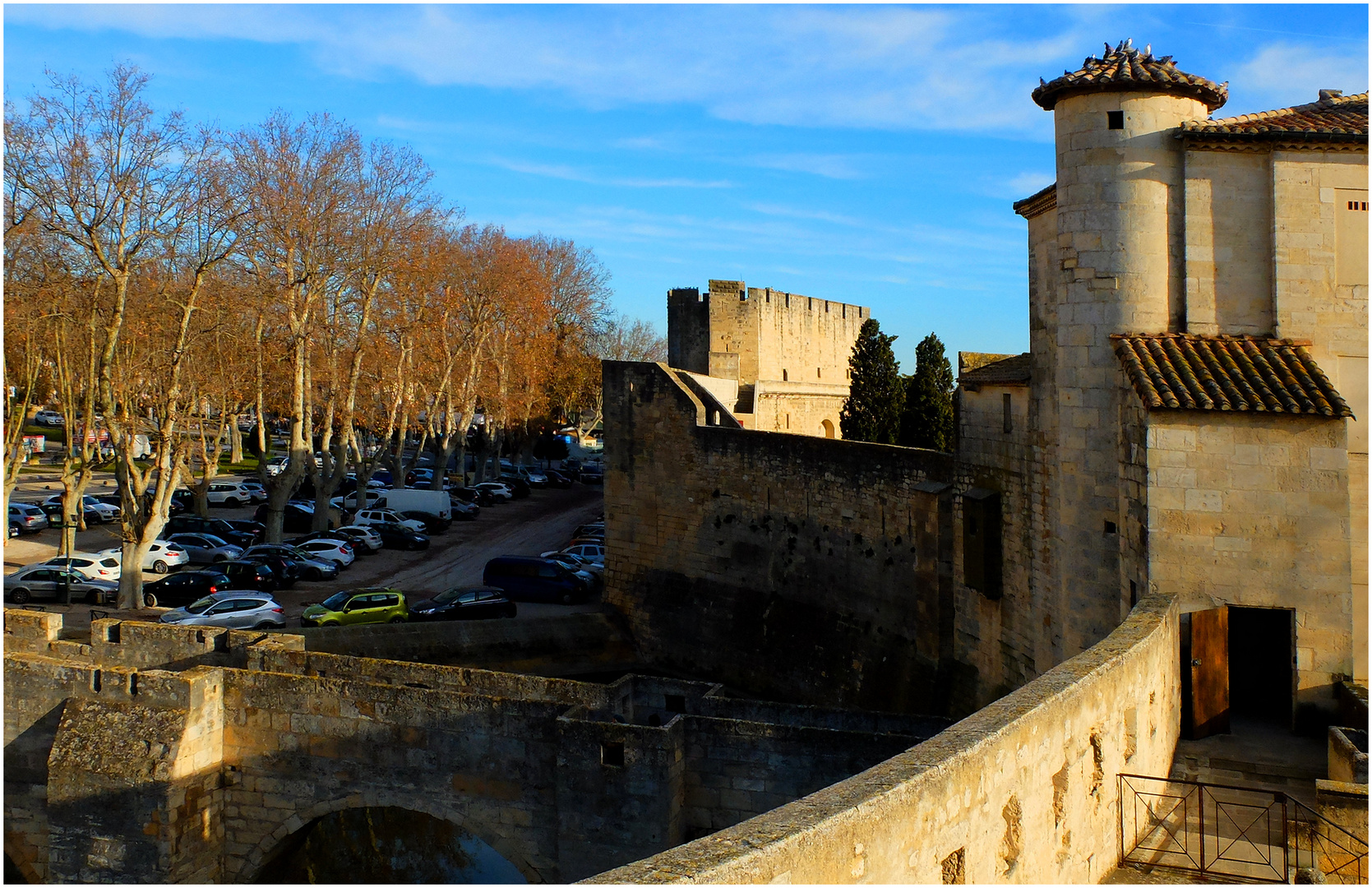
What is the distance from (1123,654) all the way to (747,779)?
19.1ft

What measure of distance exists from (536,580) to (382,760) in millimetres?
14600

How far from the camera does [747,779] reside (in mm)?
12977

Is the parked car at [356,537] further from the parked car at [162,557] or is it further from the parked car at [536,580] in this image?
the parked car at [536,580]

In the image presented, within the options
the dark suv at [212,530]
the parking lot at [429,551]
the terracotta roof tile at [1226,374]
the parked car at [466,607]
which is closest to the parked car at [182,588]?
the parking lot at [429,551]

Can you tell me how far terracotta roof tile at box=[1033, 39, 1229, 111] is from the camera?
12367mm

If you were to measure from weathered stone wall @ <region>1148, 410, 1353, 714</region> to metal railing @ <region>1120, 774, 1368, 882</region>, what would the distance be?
103 inches

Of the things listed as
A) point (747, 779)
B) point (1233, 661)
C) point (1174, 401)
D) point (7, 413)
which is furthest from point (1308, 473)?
point (7, 413)

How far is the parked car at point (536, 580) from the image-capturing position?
92.7 ft

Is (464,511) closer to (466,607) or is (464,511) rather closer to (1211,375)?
(466,607)

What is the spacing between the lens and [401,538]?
35.6 meters

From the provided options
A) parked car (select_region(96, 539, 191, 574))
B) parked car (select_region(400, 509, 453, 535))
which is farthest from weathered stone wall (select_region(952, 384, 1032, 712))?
parked car (select_region(400, 509, 453, 535))

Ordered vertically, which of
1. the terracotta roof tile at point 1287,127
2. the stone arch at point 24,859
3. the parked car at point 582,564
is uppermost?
the terracotta roof tile at point 1287,127

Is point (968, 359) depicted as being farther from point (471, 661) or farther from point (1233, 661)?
point (471, 661)

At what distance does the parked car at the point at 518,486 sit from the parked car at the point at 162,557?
19575mm
